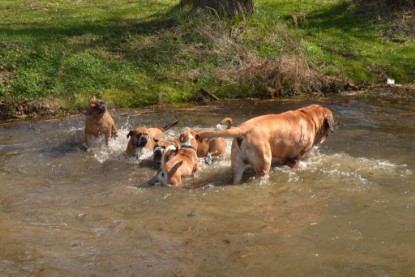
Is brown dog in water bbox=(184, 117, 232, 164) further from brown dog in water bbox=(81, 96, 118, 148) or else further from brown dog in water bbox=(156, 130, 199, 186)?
brown dog in water bbox=(81, 96, 118, 148)

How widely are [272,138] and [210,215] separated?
5.47ft

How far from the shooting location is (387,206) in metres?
6.62

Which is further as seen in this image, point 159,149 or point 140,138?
point 140,138

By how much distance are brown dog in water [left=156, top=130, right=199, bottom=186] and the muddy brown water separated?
179 millimetres

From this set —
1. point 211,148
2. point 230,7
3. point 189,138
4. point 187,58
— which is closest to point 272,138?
point 189,138

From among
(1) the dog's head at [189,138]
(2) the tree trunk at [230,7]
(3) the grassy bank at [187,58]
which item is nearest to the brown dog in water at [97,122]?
(1) the dog's head at [189,138]

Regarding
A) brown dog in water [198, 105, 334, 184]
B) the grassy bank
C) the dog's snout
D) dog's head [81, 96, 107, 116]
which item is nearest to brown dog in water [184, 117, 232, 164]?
the dog's snout

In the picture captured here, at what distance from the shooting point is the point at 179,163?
779cm

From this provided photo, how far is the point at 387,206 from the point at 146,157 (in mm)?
4134

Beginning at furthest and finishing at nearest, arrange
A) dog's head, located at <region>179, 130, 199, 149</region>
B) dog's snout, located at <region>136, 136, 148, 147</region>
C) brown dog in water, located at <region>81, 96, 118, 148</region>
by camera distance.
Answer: brown dog in water, located at <region>81, 96, 118, 148</region> → dog's snout, located at <region>136, 136, 148, 147</region> → dog's head, located at <region>179, 130, 199, 149</region>

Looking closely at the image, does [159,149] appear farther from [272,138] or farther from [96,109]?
[272,138]

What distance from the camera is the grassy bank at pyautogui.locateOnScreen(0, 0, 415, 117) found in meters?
13.0

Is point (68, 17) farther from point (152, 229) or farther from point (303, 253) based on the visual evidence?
point (303, 253)

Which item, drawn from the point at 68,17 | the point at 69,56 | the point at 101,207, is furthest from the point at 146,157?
the point at 68,17
